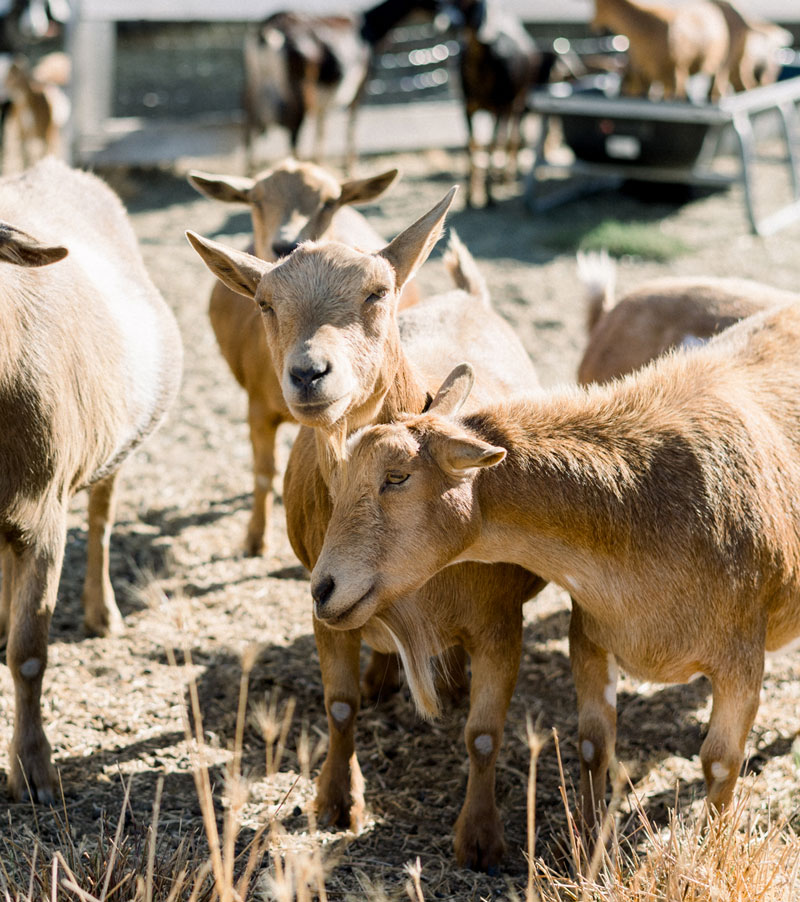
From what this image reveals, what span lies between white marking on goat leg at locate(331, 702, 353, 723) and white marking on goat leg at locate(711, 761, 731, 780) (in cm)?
110

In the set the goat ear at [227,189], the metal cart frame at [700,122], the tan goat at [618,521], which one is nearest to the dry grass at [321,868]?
the tan goat at [618,521]

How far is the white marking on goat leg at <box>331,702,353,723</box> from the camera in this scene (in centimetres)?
339

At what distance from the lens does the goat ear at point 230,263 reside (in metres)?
3.27

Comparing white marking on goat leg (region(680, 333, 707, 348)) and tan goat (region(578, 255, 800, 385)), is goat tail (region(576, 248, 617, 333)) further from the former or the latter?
white marking on goat leg (region(680, 333, 707, 348))

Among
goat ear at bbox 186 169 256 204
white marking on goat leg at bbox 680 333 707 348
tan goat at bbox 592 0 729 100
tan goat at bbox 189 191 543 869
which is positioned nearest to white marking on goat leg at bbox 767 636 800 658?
tan goat at bbox 189 191 543 869

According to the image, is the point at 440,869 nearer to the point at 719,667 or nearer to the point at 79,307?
the point at 719,667

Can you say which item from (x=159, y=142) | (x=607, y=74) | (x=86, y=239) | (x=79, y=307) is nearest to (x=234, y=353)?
(x=86, y=239)

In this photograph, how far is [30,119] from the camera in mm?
10281

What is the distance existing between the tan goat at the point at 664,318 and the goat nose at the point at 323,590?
6.79ft

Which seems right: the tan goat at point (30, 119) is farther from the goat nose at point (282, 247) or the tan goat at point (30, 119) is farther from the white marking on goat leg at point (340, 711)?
the white marking on goat leg at point (340, 711)

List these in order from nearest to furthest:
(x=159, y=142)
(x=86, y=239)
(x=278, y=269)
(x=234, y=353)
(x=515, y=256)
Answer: (x=278, y=269)
(x=86, y=239)
(x=234, y=353)
(x=515, y=256)
(x=159, y=142)

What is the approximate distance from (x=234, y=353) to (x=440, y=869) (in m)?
2.75

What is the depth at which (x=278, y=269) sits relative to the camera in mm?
3156

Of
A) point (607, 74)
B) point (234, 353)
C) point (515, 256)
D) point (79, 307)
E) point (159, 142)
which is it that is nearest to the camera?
point (79, 307)
